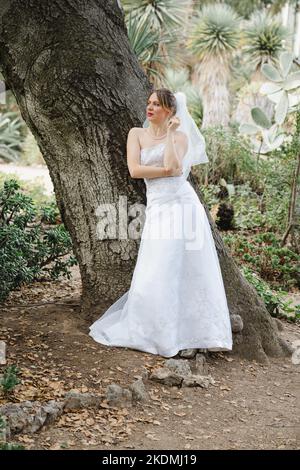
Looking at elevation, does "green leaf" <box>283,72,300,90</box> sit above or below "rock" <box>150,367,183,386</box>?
above

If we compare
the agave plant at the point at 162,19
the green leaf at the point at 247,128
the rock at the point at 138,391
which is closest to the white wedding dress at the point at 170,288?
A: the rock at the point at 138,391

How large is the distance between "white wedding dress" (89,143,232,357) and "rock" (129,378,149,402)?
1.91 feet

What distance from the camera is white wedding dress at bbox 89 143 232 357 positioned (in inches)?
187

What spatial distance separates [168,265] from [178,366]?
75 centimetres

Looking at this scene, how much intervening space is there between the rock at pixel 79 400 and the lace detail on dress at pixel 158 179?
1706mm

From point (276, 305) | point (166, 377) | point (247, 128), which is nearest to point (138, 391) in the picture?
point (166, 377)

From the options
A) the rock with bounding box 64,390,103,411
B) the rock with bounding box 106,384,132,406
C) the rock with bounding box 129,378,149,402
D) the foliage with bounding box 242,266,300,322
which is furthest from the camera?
the foliage with bounding box 242,266,300,322

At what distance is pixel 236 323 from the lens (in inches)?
198

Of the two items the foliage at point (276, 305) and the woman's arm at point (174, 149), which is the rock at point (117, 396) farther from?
the foliage at point (276, 305)

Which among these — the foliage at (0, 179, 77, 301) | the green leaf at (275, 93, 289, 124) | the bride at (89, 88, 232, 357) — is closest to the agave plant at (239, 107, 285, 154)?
the green leaf at (275, 93, 289, 124)

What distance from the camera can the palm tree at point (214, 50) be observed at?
54.9ft

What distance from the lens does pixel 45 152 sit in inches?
197

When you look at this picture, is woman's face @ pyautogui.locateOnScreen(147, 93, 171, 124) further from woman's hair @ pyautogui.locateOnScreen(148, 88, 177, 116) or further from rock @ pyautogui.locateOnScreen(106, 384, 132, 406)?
rock @ pyautogui.locateOnScreen(106, 384, 132, 406)
